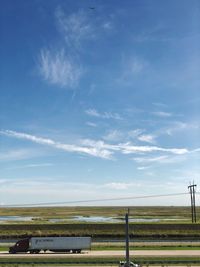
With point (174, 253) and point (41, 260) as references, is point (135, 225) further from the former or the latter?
point (41, 260)

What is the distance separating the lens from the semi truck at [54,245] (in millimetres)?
56656

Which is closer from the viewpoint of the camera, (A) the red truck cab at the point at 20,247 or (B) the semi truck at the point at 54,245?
(B) the semi truck at the point at 54,245

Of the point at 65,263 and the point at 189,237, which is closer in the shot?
the point at 65,263

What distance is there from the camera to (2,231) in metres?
86.9

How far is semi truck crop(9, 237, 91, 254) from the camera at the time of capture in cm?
5666

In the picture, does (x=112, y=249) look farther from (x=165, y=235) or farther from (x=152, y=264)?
(x=165, y=235)

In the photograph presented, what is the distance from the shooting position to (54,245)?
189 feet

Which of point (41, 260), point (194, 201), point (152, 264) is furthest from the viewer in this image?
point (194, 201)

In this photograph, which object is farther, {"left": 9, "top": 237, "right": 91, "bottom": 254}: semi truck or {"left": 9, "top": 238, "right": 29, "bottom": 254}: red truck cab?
{"left": 9, "top": 238, "right": 29, "bottom": 254}: red truck cab

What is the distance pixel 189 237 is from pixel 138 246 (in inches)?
737

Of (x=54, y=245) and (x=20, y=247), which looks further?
(x=20, y=247)

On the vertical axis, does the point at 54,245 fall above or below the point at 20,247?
above

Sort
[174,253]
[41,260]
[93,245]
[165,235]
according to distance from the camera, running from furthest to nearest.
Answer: [165,235], [93,245], [174,253], [41,260]

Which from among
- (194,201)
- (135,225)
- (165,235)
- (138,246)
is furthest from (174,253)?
(194,201)
